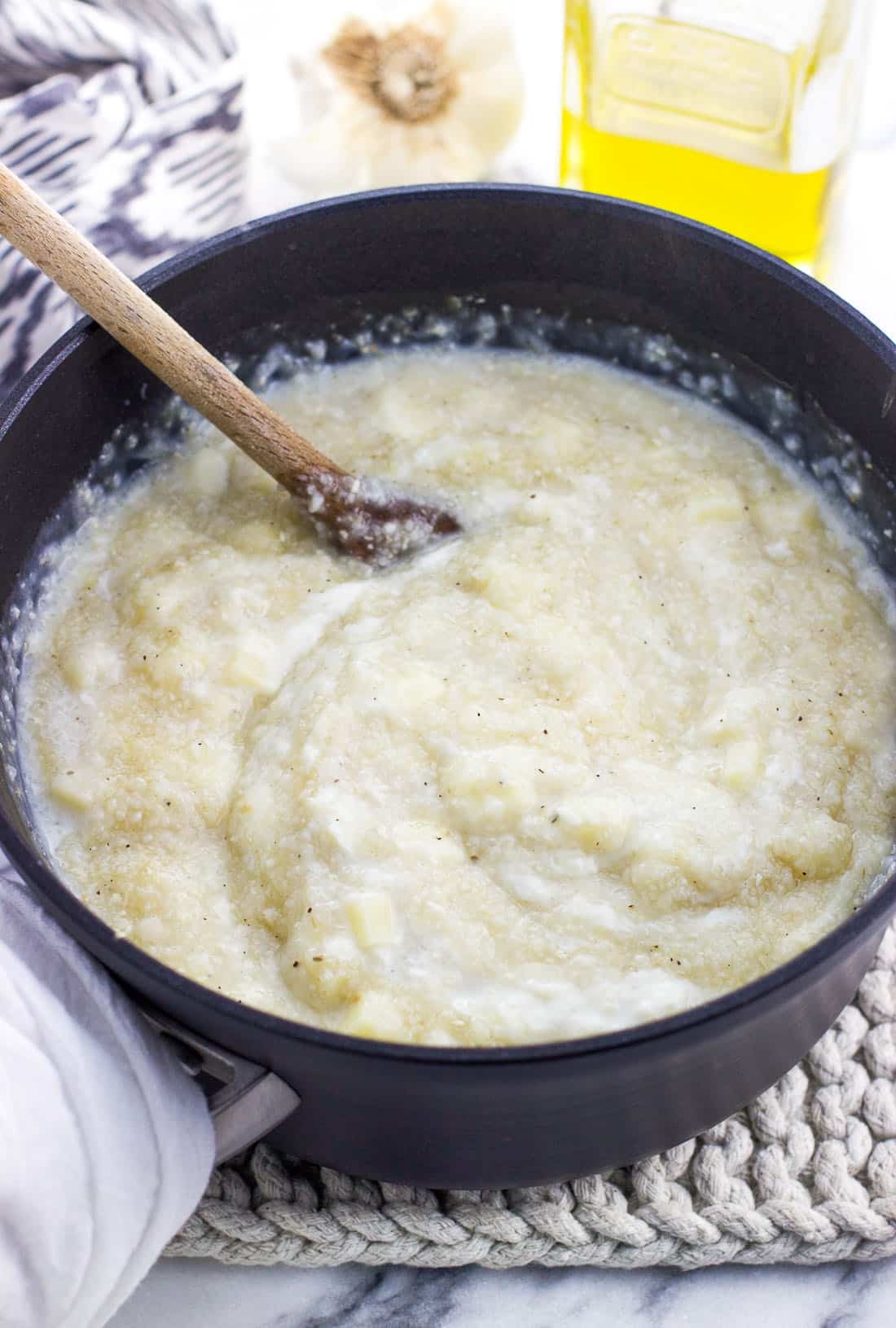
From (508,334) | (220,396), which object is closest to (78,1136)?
(220,396)

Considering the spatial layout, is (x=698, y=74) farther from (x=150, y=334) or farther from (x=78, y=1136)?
(x=78, y=1136)

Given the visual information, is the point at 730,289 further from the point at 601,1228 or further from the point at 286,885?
the point at 601,1228

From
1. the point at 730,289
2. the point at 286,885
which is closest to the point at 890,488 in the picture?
the point at 730,289

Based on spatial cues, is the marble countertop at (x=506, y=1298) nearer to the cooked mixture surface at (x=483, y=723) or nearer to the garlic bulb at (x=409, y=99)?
the cooked mixture surface at (x=483, y=723)

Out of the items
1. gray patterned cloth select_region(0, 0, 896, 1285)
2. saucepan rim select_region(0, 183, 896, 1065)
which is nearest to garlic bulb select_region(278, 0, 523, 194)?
saucepan rim select_region(0, 183, 896, 1065)

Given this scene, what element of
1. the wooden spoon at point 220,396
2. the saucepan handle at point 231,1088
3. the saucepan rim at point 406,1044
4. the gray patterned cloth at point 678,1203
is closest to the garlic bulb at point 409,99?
the wooden spoon at point 220,396
